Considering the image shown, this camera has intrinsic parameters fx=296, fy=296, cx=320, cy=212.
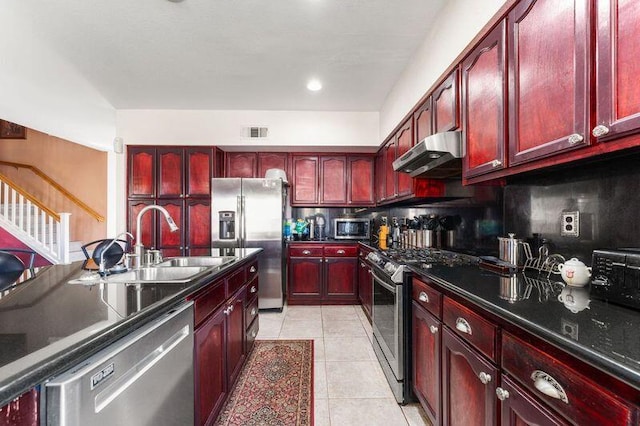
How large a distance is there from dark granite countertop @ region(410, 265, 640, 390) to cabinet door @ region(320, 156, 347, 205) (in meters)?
2.86

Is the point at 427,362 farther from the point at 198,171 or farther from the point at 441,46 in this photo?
the point at 198,171

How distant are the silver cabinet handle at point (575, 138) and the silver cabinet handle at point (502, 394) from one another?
88 cm

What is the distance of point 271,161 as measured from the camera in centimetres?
426

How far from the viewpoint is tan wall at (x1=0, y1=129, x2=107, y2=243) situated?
5.79 meters

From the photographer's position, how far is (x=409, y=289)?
6.20 ft

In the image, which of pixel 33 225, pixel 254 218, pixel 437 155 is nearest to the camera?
pixel 437 155

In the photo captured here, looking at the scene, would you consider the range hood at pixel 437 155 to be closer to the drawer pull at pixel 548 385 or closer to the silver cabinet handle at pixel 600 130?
the silver cabinet handle at pixel 600 130

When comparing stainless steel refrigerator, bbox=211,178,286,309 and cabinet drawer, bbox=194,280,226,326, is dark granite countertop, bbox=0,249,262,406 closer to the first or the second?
cabinet drawer, bbox=194,280,226,326

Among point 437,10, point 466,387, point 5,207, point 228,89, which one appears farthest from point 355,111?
point 5,207

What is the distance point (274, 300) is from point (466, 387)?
2.77 m

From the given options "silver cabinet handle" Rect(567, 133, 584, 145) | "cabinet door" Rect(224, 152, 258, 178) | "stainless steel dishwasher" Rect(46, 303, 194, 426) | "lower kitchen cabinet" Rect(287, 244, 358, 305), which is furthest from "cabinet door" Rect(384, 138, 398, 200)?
"stainless steel dishwasher" Rect(46, 303, 194, 426)

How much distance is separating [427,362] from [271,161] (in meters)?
3.32

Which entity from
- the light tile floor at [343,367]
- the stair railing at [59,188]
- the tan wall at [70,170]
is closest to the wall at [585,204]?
the light tile floor at [343,367]

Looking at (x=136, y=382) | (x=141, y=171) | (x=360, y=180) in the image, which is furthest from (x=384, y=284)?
(x=141, y=171)
